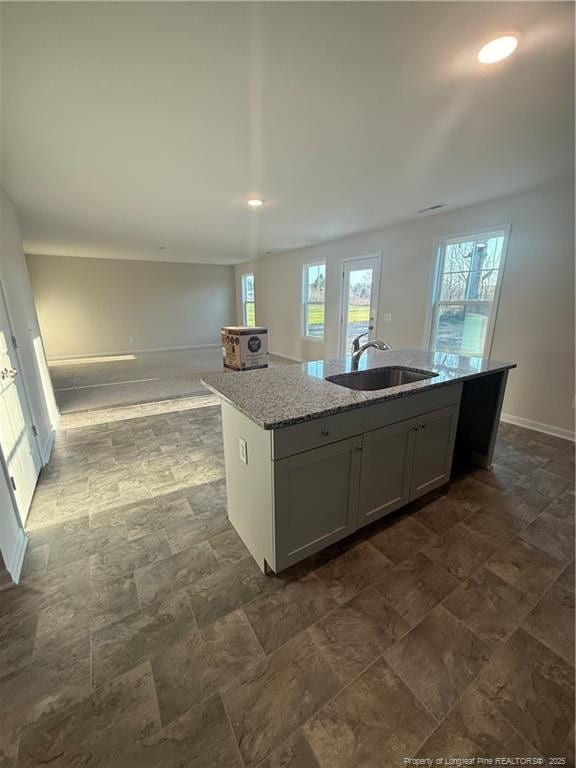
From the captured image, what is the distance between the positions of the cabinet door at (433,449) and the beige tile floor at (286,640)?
0.59ft

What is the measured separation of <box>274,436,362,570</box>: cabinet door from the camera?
142 cm

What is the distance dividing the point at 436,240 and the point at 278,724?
463 centimetres

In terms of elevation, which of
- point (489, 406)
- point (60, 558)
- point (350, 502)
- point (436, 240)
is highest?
point (436, 240)

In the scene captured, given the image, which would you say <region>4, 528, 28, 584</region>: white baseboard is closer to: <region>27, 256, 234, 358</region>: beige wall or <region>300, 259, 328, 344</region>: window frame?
<region>300, 259, 328, 344</region>: window frame

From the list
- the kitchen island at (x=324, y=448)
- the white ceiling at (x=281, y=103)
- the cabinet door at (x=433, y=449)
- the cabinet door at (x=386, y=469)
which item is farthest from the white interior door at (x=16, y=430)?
the cabinet door at (x=433, y=449)

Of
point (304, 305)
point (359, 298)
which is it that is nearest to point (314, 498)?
point (359, 298)

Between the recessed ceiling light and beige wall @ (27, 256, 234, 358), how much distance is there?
321 inches

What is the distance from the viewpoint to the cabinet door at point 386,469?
1701mm

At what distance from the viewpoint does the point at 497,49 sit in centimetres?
133

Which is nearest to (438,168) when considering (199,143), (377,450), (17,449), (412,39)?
(412,39)

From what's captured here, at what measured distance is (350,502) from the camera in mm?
1688

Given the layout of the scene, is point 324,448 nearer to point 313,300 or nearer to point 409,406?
point 409,406

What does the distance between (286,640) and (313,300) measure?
576 cm

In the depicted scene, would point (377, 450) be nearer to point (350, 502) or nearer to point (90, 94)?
point (350, 502)
